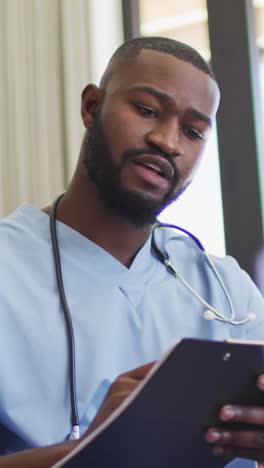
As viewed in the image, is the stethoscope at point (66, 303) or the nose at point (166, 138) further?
the nose at point (166, 138)

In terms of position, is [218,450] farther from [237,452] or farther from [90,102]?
[90,102]

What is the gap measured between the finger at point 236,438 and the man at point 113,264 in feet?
0.99

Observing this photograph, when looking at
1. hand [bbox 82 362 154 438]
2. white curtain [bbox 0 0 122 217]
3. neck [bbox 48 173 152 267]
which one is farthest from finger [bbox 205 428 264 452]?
white curtain [bbox 0 0 122 217]

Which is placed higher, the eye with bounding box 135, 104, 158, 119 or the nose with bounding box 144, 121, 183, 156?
the eye with bounding box 135, 104, 158, 119

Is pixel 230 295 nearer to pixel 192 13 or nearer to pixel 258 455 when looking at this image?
pixel 258 455

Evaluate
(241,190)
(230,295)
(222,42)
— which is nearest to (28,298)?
(230,295)

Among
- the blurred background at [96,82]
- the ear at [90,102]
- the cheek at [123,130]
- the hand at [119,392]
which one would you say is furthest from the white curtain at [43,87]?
the hand at [119,392]

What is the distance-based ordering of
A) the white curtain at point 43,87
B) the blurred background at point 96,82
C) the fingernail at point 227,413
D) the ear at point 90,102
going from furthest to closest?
the white curtain at point 43,87, the blurred background at point 96,82, the ear at point 90,102, the fingernail at point 227,413

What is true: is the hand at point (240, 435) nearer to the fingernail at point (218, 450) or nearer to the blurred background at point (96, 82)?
the fingernail at point (218, 450)

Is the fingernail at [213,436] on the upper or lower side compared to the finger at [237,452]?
upper

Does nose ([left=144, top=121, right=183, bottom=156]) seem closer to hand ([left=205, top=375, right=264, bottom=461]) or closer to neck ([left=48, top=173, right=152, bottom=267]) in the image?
neck ([left=48, top=173, right=152, bottom=267])

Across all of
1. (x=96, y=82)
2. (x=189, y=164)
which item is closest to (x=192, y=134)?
(x=189, y=164)

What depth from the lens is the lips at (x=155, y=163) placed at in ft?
3.73

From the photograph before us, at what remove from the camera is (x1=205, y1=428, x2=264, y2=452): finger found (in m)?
0.74
